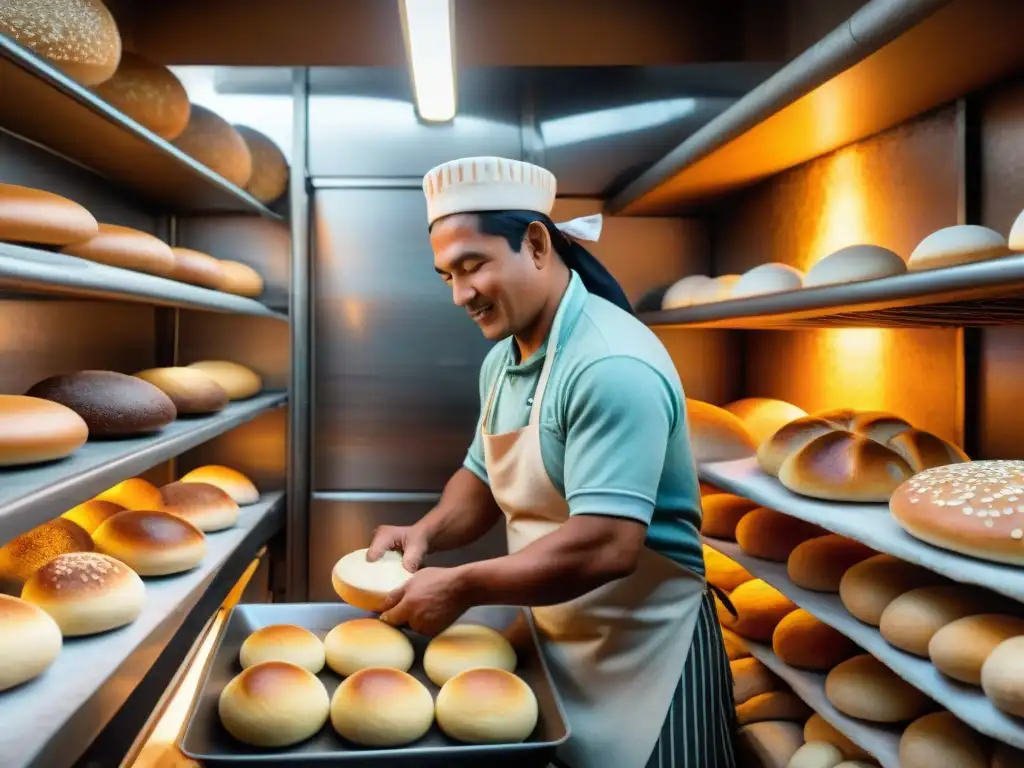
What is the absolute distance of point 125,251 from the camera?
5.55ft

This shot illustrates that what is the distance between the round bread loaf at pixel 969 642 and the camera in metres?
1.03

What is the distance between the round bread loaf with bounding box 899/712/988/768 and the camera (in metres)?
1.12

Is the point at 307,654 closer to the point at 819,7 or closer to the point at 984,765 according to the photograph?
the point at 984,765

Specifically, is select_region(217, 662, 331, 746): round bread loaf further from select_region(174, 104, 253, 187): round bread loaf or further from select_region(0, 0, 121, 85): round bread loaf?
select_region(174, 104, 253, 187): round bread loaf

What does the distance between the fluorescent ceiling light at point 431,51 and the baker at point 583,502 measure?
503 mm

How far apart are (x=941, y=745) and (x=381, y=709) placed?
797 mm

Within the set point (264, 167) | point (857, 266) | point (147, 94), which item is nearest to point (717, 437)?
point (857, 266)

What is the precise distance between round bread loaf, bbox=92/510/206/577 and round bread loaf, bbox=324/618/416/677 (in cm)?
52

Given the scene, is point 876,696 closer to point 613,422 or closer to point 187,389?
point 613,422

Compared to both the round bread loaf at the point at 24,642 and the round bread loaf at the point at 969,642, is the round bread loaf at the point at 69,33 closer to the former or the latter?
the round bread loaf at the point at 24,642

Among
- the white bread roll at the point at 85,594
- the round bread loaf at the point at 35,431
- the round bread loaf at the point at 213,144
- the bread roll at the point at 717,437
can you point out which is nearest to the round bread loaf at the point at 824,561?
the bread roll at the point at 717,437

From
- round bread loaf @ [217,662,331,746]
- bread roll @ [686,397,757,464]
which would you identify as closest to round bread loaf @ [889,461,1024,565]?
bread roll @ [686,397,757,464]

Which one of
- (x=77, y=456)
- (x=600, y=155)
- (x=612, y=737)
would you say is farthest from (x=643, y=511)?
(x=600, y=155)

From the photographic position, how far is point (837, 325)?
1.90 meters
